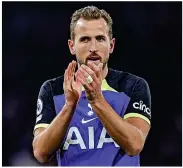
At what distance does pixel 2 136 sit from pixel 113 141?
8.56ft

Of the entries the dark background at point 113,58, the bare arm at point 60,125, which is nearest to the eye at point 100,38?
the bare arm at point 60,125

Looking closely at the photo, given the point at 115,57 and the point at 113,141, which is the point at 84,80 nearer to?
the point at 113,141

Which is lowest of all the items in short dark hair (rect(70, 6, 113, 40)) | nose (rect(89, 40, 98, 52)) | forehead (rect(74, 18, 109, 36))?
nose (rect(89, 40, 98, 52))

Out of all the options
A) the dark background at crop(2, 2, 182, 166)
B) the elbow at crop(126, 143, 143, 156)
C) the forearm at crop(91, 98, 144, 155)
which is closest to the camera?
the forearm at crop(91, 98, 144, 155)

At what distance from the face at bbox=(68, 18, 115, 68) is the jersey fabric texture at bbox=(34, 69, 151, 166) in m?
0.24

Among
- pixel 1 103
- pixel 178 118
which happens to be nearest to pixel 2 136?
pixel 1 103

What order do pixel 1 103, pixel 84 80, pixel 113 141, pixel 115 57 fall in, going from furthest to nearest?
pixel 1 103, pixel 115 57, pixel 113 141, pixel 84 80

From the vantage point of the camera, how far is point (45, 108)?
295 cm

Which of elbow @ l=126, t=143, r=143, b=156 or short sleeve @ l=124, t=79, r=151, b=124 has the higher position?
short sleeve @ l=124, t=79, r=151, b=124

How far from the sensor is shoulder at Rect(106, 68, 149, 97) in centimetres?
294

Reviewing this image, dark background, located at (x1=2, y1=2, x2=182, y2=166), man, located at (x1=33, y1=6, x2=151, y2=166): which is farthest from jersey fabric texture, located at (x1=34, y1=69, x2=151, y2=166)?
dark background, located at (x1=2, y1=2, x2=182, y2=166)

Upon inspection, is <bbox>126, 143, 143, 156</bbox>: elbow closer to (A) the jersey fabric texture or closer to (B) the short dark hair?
(A) the jersey fabric texture

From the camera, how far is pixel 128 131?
8.53ft

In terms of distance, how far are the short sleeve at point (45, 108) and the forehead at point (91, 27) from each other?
445 millimetres
